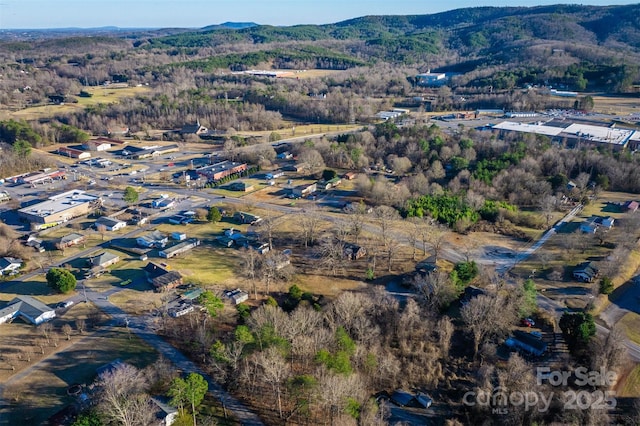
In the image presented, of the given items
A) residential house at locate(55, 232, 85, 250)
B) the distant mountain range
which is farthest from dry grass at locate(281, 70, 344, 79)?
residential house at locate(55, 232, 85, 250)

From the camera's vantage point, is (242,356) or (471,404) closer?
(471,404)

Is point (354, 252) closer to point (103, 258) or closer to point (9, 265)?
point (103, 258)

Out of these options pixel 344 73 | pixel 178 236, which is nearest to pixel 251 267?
pixel 178 236

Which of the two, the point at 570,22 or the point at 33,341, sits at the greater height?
the point at 570,22

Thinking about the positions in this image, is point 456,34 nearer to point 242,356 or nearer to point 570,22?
point 570,22

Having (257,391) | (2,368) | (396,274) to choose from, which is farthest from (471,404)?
(2,368)

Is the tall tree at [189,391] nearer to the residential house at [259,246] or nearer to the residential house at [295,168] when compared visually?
the residential house at [259,246]
